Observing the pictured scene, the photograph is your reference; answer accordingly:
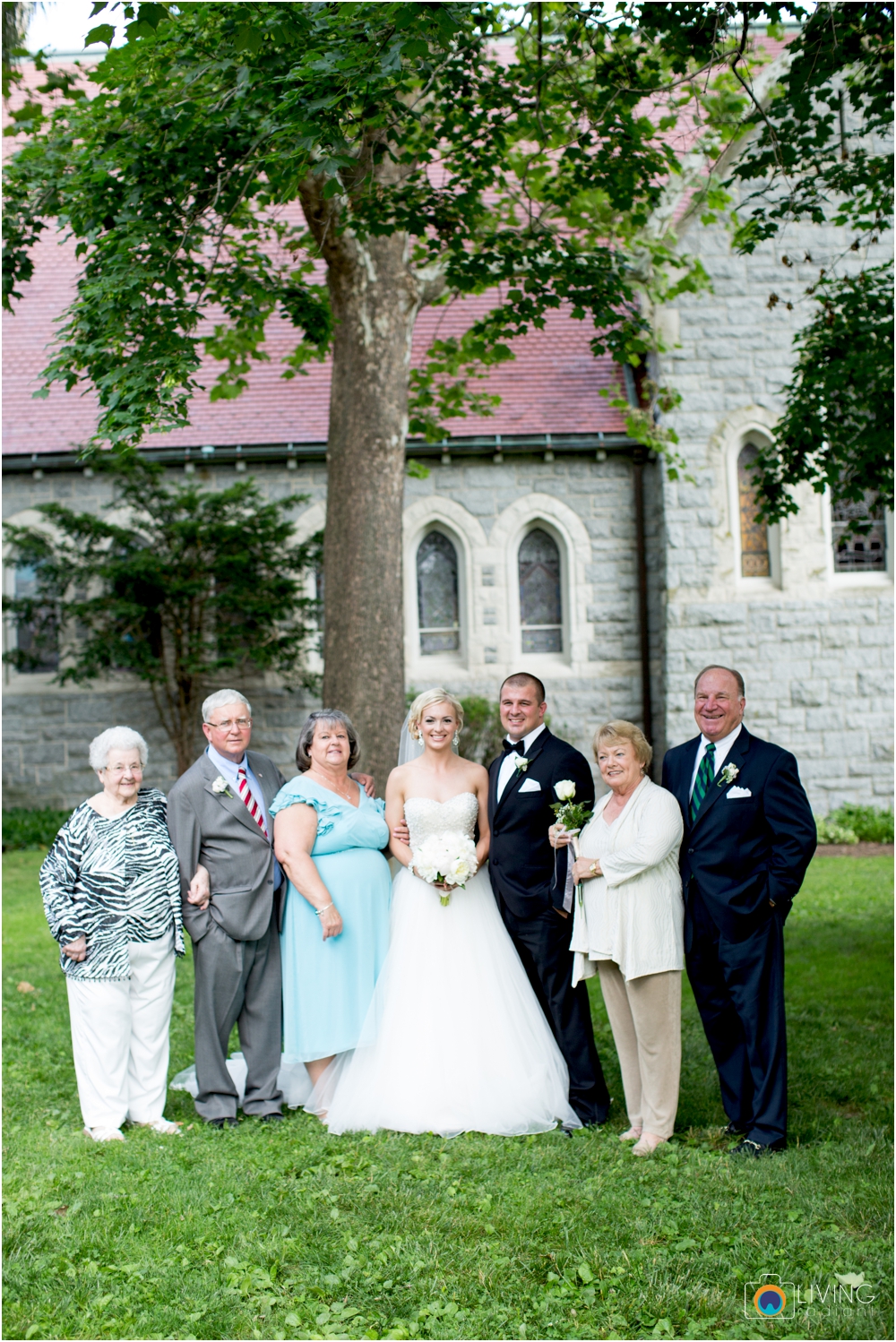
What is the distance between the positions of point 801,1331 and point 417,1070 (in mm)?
2199

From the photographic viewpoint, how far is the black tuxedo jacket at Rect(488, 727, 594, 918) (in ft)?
17.9

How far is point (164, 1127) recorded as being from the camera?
533 cm

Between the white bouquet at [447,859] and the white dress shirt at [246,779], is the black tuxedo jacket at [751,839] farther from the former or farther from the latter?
the white dress shirt at [246,779]

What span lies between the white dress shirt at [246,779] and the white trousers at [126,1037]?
23.1 inches

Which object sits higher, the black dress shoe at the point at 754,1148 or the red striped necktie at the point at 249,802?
the red striped necktie at the point at 249,802

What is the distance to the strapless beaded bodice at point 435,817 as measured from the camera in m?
5.56

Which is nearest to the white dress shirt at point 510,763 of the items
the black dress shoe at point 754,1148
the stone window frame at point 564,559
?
the black dress shoe at point 754,1148

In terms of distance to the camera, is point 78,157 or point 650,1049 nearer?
point 650,1049

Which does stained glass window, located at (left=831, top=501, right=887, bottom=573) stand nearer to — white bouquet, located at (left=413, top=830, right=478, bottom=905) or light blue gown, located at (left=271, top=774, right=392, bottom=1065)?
white bouquet, located at (left=413, top=830, right=478, bottom=905)

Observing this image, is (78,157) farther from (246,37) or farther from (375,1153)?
(375,1153)

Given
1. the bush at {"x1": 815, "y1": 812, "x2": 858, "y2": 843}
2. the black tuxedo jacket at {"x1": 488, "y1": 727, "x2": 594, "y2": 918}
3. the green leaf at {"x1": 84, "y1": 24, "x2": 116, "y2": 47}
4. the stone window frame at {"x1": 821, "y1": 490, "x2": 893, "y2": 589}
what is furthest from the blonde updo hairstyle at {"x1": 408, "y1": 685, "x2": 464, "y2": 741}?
the stone window frame at {"x1": 821, "y1": 490, "x2": 893, "y2": 589}

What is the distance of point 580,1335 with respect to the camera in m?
3.50

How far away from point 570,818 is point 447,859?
2.00 ft

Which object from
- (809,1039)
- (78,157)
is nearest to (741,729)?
(809,1039)
